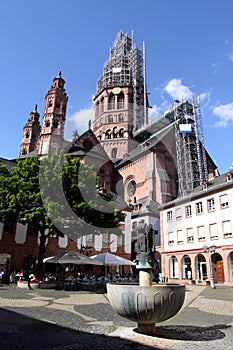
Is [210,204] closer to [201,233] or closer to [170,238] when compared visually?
[201,233]

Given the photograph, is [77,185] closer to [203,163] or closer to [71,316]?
[71,316]

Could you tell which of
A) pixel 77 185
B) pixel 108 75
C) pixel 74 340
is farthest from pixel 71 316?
pixel 108 75

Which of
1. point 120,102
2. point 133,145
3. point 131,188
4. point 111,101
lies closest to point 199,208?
point 131,188

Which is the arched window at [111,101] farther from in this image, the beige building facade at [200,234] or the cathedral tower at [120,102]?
the beige building facade at [200,234]

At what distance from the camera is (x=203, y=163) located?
154 feet

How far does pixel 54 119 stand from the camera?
49781mm

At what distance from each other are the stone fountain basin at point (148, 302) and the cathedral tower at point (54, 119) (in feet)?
139

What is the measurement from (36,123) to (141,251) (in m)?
65.7

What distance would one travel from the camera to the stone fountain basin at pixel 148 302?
5547 millimetres

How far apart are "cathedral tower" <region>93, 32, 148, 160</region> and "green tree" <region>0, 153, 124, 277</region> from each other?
1638 inches

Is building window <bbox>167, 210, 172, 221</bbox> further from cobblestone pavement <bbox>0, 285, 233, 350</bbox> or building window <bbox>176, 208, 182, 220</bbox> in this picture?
cobblestone pavement <bbox>0, 285, 233, 350</bbox>

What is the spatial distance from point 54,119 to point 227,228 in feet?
114

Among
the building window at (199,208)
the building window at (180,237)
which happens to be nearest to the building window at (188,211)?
the building window at (199,208)

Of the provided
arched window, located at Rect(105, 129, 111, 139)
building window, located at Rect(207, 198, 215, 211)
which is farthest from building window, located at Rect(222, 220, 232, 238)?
arched window, located at Rect(105, 129, 111, 139)
